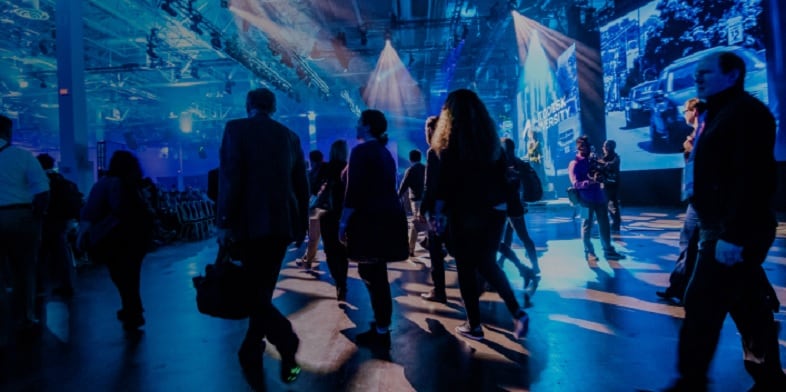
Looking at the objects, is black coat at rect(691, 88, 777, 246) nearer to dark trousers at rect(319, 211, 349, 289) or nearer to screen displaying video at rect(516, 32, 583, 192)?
dark trousers at rect(319, 211, 349, 289)

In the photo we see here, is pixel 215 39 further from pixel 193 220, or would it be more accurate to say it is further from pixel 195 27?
pixel 193 220

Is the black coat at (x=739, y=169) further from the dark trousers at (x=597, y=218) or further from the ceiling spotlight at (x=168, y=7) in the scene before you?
the ceiling spotlight at (x=168, y=7)

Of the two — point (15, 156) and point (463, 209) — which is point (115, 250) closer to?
point (15, 156)

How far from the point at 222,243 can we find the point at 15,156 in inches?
78.5

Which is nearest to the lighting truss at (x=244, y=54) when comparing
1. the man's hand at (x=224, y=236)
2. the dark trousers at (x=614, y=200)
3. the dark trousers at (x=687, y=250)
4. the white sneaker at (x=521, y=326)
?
the man's hand at (x=224, y=236)

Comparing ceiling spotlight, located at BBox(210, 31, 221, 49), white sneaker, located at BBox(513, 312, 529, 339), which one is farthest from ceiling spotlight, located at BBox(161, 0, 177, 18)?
white sneaker, located at BBox(513, 312, 529, 339)

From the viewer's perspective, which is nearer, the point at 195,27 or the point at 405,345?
the point at 405,345

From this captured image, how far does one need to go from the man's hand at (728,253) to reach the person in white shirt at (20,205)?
404cm

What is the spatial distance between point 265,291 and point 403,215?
1.04 metres

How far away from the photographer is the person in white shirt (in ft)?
9.59

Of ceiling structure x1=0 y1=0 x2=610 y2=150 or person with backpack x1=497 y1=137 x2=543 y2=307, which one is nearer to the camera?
person with backpack x1=497 y1=137 x2=543 y2=307

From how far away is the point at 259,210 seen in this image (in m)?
2.21

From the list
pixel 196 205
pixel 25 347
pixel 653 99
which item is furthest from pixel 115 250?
pixel 653 99

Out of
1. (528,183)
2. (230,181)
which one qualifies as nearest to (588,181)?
(528,183)
